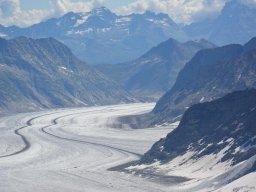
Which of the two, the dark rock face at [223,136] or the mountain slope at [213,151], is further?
the dark rock face at [223,136]

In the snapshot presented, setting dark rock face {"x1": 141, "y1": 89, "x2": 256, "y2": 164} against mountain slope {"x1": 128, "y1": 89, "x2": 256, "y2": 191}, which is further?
dark rock face {"x1": 141, "y1": 89, "x2": 256, "y2": 164}

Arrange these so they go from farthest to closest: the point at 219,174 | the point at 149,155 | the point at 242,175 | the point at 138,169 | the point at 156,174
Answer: the point at 149,155, the point at 138,169, the point at 156,174, the point at 219,174, the point at 242,175

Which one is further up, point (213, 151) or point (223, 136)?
point (223, 136)

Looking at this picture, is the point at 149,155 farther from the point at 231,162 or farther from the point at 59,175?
the point at 231,162

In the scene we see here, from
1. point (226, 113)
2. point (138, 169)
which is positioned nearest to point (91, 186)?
point (138, 169)

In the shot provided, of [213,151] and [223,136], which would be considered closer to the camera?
[213,151]
